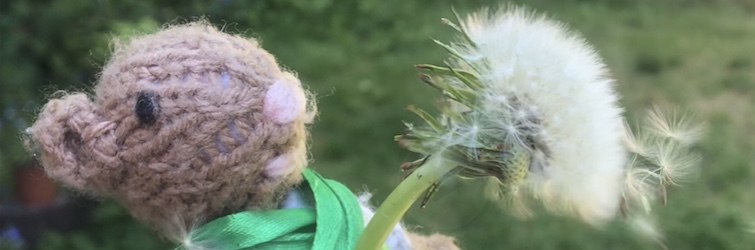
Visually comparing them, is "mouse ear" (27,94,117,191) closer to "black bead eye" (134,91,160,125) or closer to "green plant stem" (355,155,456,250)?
"black bead eye" (134,91,160,125)

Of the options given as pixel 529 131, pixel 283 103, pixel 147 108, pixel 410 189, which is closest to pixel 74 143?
pixel 147 108

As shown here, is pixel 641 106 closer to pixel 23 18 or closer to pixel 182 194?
pixel 23 18

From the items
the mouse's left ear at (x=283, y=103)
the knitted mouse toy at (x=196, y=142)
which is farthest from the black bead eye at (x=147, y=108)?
the mouse's left ear at (x=283, y=103)

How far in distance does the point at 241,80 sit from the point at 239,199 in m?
0.14

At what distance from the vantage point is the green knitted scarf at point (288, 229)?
975 millimetres

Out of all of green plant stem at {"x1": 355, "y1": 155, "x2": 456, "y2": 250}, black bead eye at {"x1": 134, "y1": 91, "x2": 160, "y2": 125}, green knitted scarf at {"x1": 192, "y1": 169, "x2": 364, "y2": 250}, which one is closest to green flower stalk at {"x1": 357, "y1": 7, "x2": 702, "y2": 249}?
green plant stem at {"x1": 355, "y1": 155, "x2": 456, "y2": 250}

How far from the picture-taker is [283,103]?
968 millimetres

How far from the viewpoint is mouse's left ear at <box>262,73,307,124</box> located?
37.9 inches

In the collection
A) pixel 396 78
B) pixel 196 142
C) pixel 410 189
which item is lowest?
pixel 410 189

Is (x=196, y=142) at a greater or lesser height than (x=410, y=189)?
greater

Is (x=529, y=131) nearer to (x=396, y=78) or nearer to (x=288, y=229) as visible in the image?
(x=288, y=229)

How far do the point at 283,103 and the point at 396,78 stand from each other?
223 cm

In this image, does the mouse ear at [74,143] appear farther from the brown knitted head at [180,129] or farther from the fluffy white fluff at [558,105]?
the fluffy white fluff at [558,105]

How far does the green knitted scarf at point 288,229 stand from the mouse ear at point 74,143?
5.2 inches
